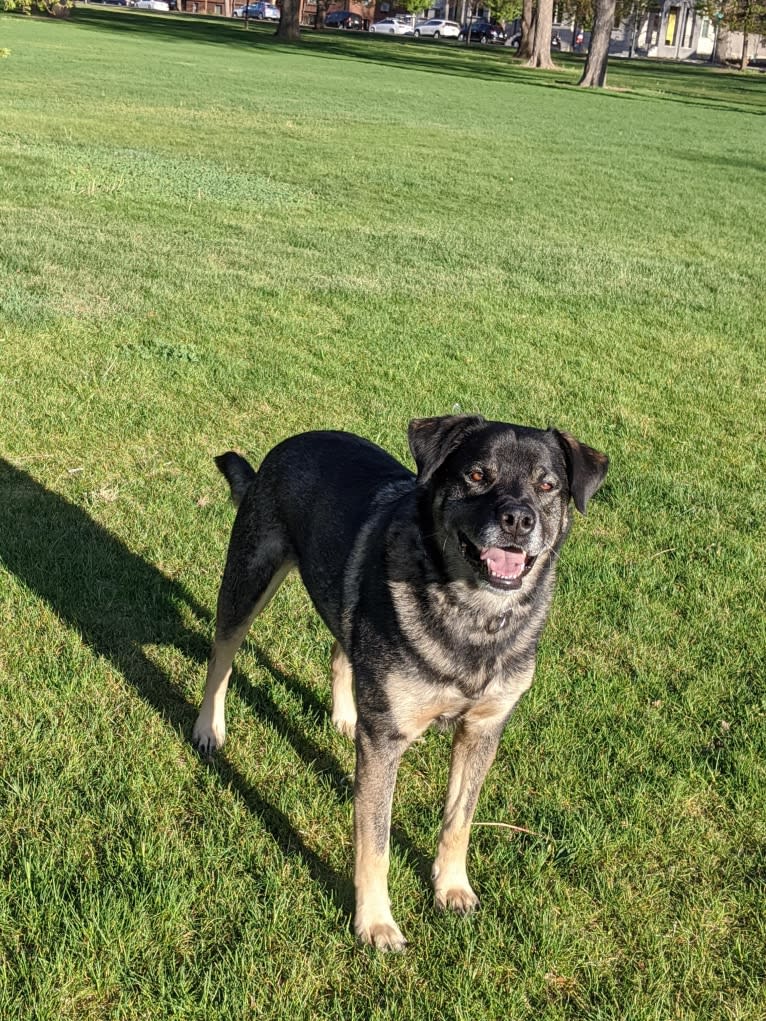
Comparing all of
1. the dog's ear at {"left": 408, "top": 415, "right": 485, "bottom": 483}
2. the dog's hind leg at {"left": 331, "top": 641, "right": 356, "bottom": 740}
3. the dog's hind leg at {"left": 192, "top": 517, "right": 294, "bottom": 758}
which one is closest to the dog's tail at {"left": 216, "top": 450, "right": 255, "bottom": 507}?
the dog's hind leg at {"left": 192, "top": 517, "right": 294, "bottom": 758}

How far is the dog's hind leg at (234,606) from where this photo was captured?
3.73m

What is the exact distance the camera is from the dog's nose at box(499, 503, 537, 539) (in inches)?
112

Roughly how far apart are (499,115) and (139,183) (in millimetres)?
18501

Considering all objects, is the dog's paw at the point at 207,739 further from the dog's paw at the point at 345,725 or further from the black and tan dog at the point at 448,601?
the black and tan dog at the point at 448,601

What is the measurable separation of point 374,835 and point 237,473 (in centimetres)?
172

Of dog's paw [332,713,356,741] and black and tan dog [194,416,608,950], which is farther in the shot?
dog's paw [332,713,356,741]

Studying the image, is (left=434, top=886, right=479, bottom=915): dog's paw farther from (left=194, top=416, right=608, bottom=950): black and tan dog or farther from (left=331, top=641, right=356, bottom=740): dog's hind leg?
(left=331, top=641, right=356, bottom=740): dog's hind leg

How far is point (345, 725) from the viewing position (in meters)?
4.09

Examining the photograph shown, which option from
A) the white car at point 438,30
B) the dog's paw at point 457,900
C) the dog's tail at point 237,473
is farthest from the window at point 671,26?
the dog's paw at point 457,900

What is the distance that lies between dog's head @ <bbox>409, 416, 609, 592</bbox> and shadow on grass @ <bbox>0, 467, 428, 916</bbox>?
4.04ft

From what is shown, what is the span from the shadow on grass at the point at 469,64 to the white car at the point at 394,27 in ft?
79.5

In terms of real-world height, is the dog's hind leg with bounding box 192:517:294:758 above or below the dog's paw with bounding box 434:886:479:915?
above

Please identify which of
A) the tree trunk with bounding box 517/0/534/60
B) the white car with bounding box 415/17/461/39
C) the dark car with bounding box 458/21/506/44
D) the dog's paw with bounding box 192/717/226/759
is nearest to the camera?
the dog's paw with bounding box 192/717/226/759

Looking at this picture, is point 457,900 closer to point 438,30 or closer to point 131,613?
point 131,613
